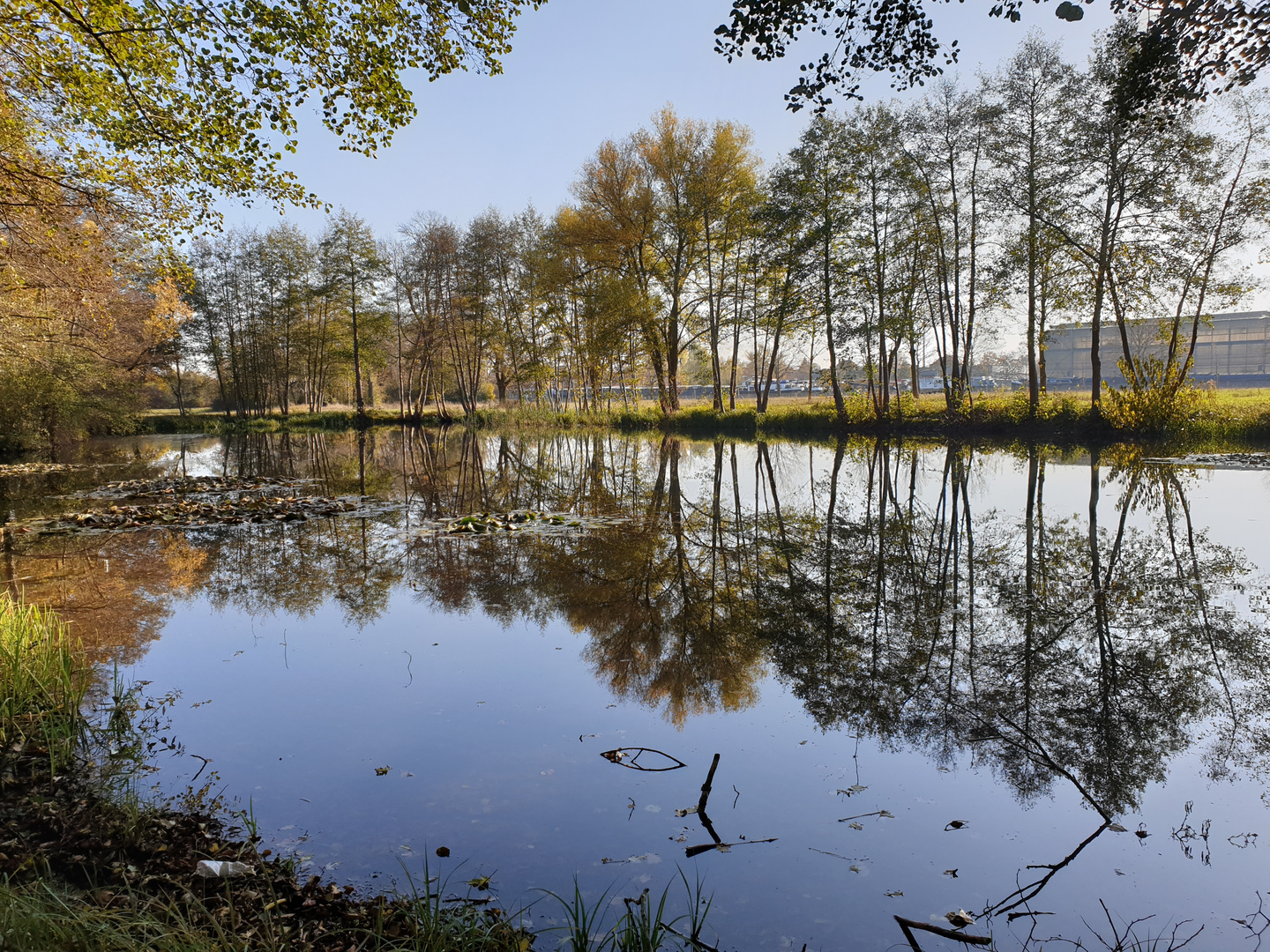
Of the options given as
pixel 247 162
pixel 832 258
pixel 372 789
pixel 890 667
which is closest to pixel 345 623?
pixel 372 789

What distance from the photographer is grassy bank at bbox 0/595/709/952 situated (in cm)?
200

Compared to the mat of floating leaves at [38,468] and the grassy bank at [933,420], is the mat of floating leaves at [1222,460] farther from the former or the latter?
the mat of floating leaves at [38,468]

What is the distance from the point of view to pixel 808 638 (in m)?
5.12

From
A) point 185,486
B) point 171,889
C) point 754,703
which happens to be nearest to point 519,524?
point 754,703

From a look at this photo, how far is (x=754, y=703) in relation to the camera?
4.09 m

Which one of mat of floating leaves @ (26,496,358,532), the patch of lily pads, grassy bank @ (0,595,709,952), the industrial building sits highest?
the industrial building

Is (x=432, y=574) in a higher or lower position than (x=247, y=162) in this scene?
lower

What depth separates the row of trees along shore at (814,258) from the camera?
778 inches

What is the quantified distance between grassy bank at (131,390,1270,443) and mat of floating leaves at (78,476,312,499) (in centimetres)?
1737

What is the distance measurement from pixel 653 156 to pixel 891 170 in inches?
359

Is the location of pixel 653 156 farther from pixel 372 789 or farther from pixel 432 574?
pixel 372 789

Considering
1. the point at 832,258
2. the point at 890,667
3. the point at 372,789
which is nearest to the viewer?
the point at 372,789

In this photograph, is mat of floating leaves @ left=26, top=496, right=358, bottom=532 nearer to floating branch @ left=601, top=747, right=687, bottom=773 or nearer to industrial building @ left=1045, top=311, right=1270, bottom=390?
floating branch @ left=601, top=747, right=687, bottom=773

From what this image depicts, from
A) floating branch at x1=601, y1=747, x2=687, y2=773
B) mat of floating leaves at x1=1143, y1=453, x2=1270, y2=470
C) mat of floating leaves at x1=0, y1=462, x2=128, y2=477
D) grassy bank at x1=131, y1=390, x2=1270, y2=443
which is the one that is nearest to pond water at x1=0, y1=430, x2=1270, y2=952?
floating branch at x1=601, y1=747, x2=687, y2=773
